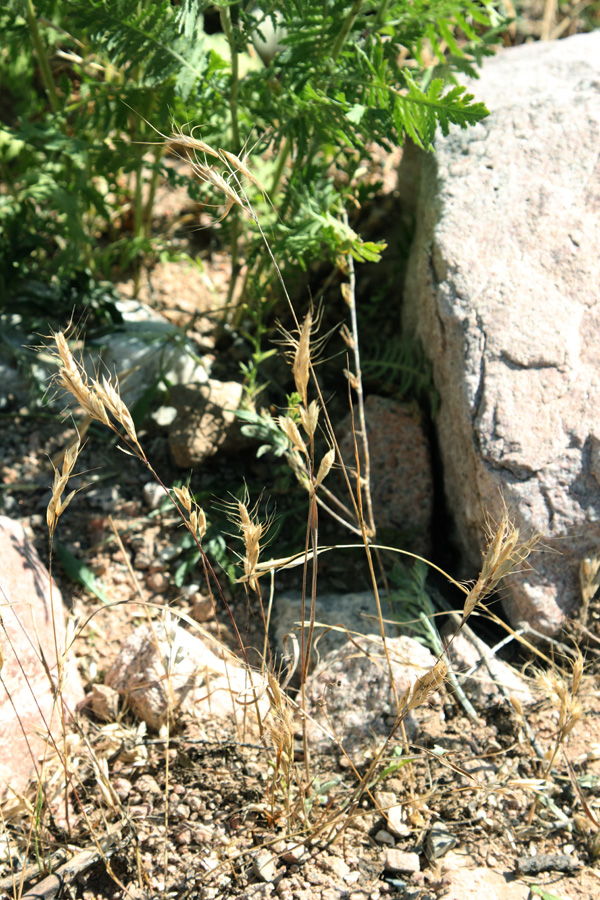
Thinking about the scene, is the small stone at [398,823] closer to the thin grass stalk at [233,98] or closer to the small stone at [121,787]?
the small stone at [121,787]

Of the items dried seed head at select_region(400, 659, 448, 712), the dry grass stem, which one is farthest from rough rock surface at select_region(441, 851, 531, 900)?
the dry grass stem

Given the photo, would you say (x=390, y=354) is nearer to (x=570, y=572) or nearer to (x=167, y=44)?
(x=570, y=572)

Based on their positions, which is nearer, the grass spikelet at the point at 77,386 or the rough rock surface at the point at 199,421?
the grass spikelet at the point at 77,386

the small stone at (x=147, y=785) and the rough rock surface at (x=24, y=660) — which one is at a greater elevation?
the rough rock surface at (x=24, y=660)

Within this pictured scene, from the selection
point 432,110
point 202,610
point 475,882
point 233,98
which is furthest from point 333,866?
point 233,98

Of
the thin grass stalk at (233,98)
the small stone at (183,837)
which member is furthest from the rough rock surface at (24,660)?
the thin grass stalk at (233,98)

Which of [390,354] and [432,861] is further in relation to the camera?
[390,354]

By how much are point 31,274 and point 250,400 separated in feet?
3.86

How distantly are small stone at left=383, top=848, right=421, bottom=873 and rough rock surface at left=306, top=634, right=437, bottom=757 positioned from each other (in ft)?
0.89

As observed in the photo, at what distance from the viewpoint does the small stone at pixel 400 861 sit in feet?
5.41

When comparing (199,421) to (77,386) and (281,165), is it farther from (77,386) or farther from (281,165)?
(77,386)

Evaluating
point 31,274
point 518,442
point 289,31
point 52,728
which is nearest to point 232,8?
point 289,31

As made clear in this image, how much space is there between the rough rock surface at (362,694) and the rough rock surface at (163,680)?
23 centimetres

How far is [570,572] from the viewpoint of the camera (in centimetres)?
209
